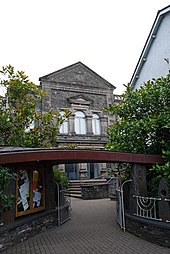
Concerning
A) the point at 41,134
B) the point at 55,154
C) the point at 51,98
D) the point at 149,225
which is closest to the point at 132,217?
the point at 149,225

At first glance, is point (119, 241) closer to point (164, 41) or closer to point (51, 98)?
point (164, 41)

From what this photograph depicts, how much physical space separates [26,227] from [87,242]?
1.91 meters

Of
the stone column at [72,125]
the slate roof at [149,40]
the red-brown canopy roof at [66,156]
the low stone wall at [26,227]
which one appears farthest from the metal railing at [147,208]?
the stone column at [72,125]

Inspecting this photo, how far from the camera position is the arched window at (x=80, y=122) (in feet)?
74.8

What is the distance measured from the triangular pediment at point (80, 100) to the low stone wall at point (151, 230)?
15776 mm

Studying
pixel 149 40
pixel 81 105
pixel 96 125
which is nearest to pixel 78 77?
pixel 81 105

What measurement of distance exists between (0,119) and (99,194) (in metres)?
9.44

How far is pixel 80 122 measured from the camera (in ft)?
75.7

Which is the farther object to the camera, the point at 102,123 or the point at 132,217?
the point at 102,123

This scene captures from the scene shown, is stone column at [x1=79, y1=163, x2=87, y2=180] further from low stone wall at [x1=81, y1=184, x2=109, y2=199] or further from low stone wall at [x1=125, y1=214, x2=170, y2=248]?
low stone wall at [x1=125, y1=214, x2=170, y2=248]

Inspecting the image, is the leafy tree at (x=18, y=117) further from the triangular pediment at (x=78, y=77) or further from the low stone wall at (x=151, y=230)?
the triangular pediment at (x=78, y=77)

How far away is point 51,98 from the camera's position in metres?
21.8

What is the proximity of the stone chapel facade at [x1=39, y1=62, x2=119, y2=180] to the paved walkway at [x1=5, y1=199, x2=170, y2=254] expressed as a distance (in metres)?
12.2

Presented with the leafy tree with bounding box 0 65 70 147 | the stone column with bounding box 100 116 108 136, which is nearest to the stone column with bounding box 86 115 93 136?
the stone column with bounding box 100 116 108 136
